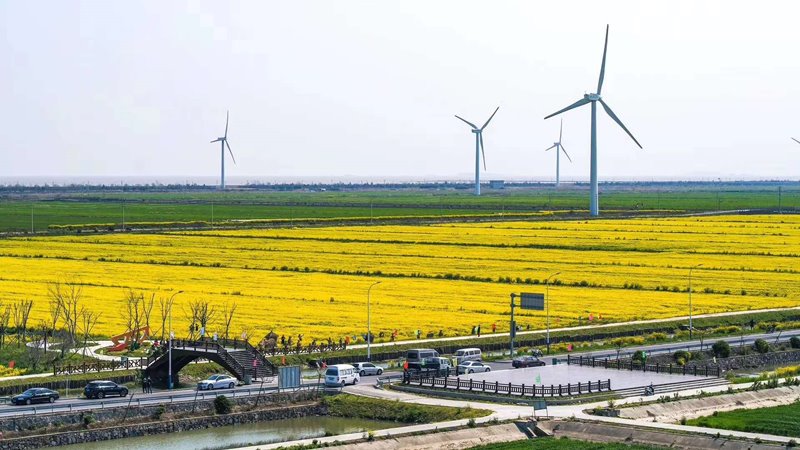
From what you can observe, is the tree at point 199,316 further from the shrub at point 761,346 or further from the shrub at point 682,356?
the shrub at point 761,346

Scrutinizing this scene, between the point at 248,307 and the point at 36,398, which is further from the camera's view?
the point at 248,307

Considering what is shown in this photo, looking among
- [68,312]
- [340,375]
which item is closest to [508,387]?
[340,375]

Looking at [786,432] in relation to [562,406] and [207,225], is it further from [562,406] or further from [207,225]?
[207,225]

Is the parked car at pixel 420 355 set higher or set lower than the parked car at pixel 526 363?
higher

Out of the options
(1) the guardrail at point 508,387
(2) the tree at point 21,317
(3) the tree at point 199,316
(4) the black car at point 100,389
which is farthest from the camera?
(3) the tree at point 199,316

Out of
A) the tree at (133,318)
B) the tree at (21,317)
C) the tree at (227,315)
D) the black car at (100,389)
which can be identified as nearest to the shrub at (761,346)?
the tree at (227,315)

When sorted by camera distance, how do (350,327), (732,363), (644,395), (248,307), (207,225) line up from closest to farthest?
(644,395) < (732,363) < (350,327) < (248,307) < (207,225)

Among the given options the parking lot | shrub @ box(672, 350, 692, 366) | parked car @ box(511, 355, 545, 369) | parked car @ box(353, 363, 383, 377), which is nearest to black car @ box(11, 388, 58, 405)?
parked car @ box(353, 363, 383, 377)

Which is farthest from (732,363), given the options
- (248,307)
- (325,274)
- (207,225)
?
(207,225)
